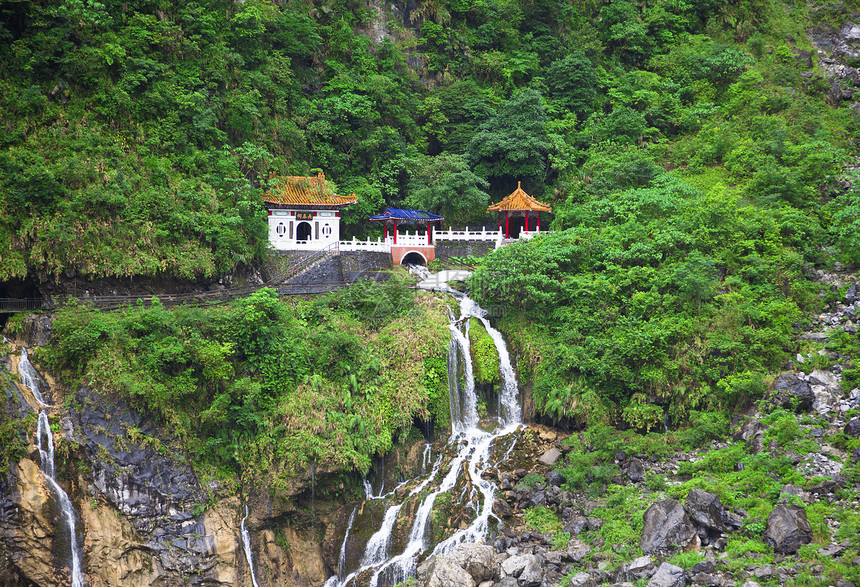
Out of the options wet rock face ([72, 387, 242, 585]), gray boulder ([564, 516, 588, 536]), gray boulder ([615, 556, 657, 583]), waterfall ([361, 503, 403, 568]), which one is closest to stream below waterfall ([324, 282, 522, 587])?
waterfall ([361, 503, 403, 568])

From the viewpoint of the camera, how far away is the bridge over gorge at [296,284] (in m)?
23.8

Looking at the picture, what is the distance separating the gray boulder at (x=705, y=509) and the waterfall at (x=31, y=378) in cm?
1955

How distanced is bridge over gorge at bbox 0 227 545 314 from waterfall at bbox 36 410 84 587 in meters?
4.74

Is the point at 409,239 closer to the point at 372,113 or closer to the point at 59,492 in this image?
the point at 372,113

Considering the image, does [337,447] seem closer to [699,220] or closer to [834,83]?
[699,220]

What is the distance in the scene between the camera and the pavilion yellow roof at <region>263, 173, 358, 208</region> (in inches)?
1280

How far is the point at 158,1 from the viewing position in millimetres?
30156

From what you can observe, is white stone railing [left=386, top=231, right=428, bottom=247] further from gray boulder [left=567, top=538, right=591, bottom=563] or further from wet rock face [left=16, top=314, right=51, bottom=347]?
gray boulder [left=567, top=538, right=591, bottom=563]

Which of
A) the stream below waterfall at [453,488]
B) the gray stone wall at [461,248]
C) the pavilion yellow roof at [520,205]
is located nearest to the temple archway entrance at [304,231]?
the gray stone wall at [461,248]

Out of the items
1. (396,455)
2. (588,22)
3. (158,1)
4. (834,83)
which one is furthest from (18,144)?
(834,83)

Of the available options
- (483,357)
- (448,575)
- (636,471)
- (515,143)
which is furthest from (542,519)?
(515,143)

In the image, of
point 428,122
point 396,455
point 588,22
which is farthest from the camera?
point 588,22

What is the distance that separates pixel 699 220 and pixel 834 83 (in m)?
16.7

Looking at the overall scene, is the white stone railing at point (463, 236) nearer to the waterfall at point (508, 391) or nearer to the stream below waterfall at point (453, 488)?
the stream below waterfall at point (453, 488)
